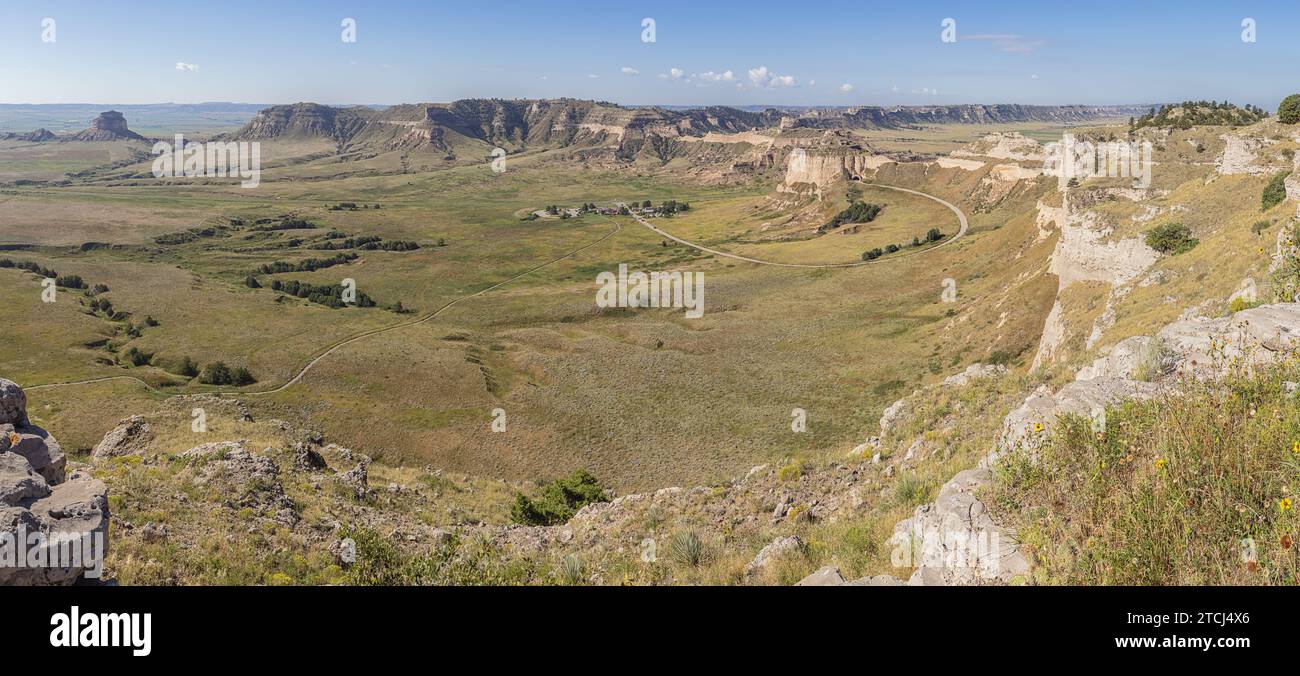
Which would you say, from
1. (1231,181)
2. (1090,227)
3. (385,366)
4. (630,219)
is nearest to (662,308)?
(385,366)

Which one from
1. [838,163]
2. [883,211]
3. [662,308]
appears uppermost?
[838,163]

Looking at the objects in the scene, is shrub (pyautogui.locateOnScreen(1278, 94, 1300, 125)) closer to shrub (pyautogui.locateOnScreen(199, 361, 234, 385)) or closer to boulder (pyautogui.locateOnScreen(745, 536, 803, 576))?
boulder (pyautogui.locateOnScreen(745, 536, 803, 576))

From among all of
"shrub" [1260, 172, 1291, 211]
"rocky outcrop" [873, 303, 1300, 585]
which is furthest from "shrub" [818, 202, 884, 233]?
"rocky outcrop" [873, 303, 1300, 585]

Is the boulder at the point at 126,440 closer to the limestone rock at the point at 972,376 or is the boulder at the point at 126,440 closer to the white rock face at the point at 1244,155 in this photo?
the limestone rock at the point at 972,376

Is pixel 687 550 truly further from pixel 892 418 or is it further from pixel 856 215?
pixel 856 215

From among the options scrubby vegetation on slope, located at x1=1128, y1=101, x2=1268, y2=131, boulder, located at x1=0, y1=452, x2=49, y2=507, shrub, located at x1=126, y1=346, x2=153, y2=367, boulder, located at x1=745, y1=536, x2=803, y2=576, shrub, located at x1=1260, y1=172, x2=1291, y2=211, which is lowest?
shrub, located at x1=126, y1=346, x2=153, y2=367
